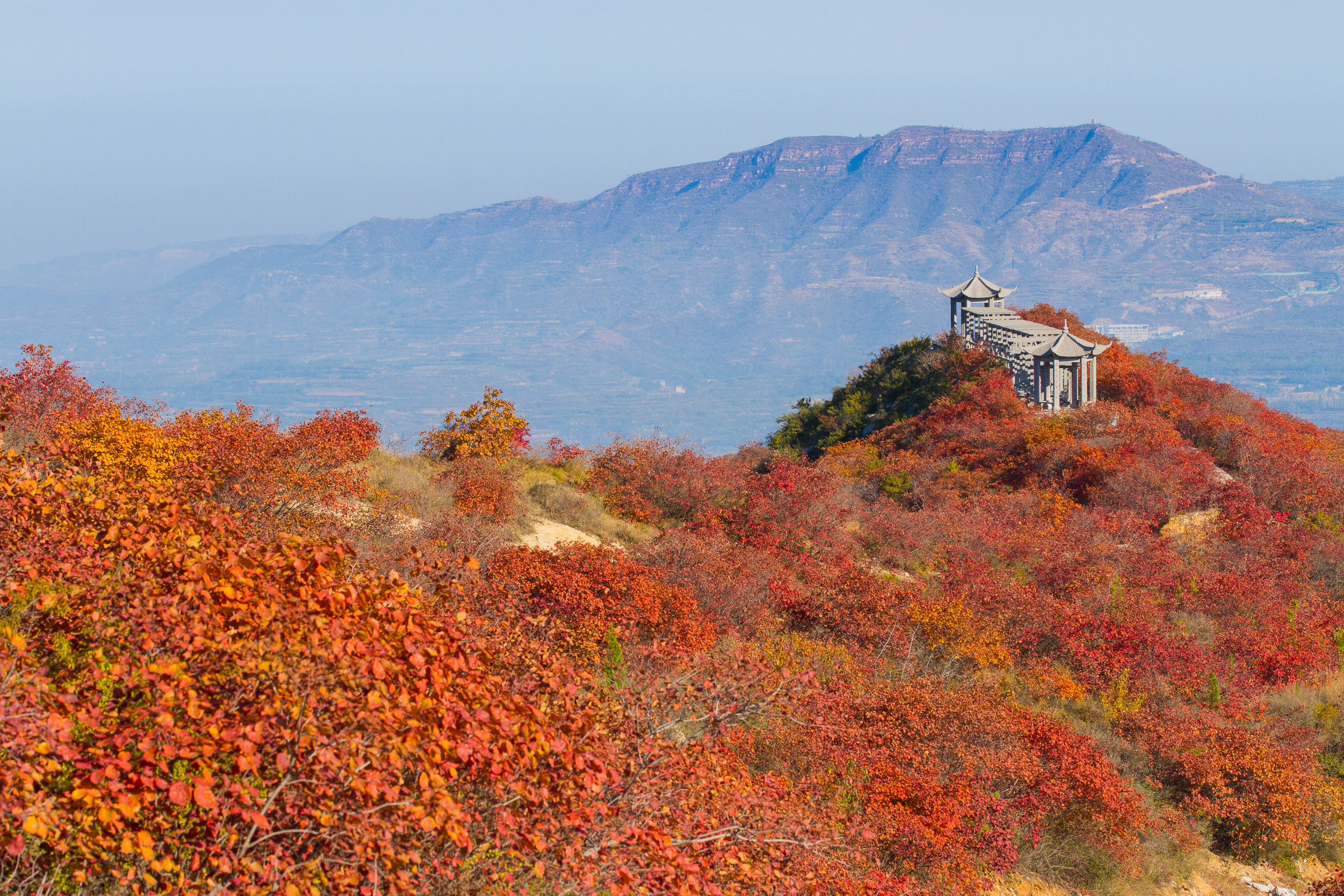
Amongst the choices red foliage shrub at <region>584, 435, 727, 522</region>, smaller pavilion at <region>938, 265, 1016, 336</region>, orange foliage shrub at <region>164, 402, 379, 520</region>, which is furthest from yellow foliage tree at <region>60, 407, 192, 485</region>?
smaller pavilion at <region>938, 265, 1016, 336</region>

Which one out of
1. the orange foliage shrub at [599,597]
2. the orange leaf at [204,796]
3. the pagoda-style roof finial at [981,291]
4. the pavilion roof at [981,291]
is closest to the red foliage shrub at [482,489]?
the orange foliage shrub at [599,597]

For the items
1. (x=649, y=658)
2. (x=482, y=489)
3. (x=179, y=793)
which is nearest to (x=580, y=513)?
(x=482, y=489)

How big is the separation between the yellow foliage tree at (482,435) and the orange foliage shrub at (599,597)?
8.69 meters

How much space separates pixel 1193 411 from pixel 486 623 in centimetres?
3432

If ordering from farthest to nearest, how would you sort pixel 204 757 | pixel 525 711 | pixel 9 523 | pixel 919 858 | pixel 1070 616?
pixel 1070 616 → pixel 919 858 → pixel 9 523 → pixel 525 711 → pixel 204 757

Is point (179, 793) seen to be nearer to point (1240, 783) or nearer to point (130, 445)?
point (130, 445)

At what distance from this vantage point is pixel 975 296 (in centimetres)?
5181

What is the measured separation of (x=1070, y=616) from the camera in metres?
19.4

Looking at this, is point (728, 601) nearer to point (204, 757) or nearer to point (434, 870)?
point (434, 870)

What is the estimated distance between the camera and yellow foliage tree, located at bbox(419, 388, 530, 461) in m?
24.8

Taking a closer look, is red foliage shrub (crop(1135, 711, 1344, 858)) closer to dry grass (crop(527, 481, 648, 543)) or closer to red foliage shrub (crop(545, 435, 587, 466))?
dry grass (crop(527, 481, 648, 543))

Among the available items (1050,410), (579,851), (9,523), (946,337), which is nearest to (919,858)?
(579,851)

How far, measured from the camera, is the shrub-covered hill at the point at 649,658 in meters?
5.16

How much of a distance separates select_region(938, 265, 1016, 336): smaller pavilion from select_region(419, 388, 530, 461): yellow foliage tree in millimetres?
30299
